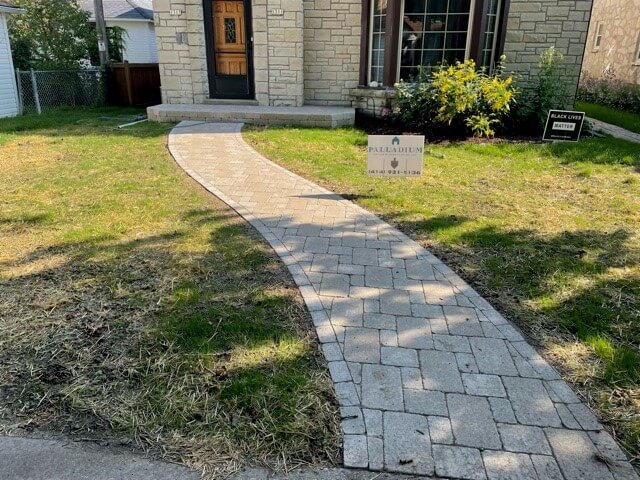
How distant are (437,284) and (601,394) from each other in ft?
4.45

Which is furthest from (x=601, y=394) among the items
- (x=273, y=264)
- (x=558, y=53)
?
(x=558, y=53)

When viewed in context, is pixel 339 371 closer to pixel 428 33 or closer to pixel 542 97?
pixel 542 97

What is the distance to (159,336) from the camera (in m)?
2.97

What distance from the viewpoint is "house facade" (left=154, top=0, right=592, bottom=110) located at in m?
9.79

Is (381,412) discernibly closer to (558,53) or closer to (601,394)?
(601,394)

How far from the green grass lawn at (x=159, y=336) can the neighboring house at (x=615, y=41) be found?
15.3m

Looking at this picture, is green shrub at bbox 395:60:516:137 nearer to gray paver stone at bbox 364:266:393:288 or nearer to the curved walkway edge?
the curved walkway edge

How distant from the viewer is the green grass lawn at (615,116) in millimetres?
10984

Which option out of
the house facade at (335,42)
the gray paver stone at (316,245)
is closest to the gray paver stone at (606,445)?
Result: the gray paver stone at (316,245)

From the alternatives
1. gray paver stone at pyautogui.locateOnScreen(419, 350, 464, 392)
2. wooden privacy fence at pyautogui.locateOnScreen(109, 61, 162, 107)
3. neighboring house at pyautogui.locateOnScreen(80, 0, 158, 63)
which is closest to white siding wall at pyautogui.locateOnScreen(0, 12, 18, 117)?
wooden privacy fence at pyautogui.locateOnScreen(109, 61, 162, 107)

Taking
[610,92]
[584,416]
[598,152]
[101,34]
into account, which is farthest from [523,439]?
[610,92]

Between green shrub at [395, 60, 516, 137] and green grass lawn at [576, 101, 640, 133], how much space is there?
3724 millimetres

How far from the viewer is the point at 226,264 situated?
3.93 m

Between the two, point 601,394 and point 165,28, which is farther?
point 165,28
